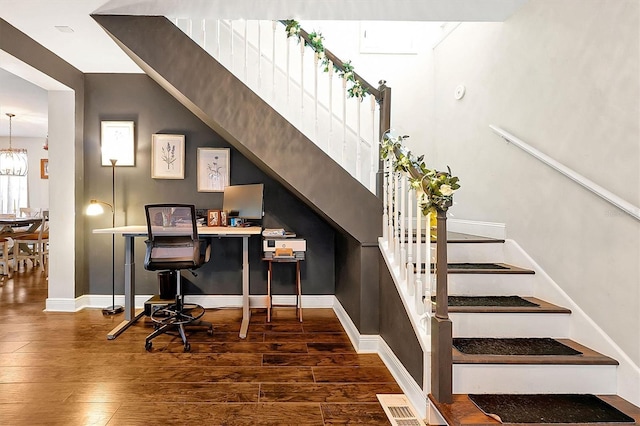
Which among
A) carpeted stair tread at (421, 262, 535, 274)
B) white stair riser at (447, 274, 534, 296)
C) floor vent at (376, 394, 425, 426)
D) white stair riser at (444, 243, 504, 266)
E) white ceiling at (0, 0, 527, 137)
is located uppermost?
white ceiling at (0, 0, 527, 137)

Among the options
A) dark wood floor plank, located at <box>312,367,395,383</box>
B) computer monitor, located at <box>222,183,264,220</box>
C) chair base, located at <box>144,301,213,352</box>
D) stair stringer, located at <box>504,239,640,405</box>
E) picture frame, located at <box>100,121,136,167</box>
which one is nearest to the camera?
stair stringer, located at <box>504,239,640,405</box>

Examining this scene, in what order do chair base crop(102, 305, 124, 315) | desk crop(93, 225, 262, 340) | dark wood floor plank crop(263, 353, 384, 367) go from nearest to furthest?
dark wood floor plank crop(263, 353, 384, 367), desk crop(93, 225, 262, 340), chair base crop(102, 305, 124, 315)

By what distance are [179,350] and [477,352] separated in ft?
7.32

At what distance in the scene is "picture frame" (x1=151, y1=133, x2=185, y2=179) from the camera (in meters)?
3.93

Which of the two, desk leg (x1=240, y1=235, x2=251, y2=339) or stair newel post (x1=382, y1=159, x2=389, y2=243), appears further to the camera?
desk leg (x1=240, y1=235, x2=251, y2=339)

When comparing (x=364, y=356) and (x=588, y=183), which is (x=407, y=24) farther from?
(x=364, y=356)

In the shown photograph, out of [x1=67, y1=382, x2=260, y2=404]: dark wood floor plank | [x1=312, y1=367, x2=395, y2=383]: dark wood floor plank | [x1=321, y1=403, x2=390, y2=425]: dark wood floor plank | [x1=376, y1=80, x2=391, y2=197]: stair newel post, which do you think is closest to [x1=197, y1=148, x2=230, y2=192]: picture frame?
[x1=376, y1=80, x2=391, y2=197]: stair newel post

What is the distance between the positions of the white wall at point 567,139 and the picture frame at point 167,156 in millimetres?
3071

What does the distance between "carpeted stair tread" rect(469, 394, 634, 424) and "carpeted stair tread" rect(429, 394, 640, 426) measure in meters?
0.03

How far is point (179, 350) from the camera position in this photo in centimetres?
282

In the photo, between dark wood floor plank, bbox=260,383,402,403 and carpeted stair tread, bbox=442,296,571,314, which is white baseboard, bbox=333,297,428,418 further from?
carpeted stair tread, bbox=442,296,571,314

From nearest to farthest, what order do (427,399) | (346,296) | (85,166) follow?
1. (427,399)
2. (346,296)
3. (85,166)

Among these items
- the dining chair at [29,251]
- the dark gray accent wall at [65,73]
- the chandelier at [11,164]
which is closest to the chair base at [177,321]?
the dark gray accent wall at [65,73]

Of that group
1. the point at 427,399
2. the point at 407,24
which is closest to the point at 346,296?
the point at 427,399
